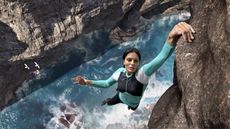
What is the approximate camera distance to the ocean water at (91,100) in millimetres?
46344

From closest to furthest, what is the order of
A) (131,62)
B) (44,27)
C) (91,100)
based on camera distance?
(131,62), (44,27), (91,100)

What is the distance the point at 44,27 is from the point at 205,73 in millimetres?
32591

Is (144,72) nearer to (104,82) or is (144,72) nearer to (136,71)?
(136,71)

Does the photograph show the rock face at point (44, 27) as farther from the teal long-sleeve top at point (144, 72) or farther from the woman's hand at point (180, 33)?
the woman's hand at point (180, 33)

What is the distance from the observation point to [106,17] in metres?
44.3

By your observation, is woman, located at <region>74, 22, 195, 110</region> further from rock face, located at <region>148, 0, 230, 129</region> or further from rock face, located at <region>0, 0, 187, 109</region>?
rock face, located at <region>0, 0, 187, 109</region>

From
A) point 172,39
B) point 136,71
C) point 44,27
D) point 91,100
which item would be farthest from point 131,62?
point 91,100

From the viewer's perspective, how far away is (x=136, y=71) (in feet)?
33.2

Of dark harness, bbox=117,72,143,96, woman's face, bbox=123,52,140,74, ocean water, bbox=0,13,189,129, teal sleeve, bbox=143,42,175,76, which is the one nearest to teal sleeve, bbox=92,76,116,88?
dark harness, bbox=117,72,143,96

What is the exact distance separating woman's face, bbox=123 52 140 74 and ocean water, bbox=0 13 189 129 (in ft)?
116

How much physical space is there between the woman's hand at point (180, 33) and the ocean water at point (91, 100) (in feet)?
118

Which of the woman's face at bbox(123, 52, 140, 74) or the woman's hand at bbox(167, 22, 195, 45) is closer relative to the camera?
the woman's hand at bbox(167, 22, 195, 45)

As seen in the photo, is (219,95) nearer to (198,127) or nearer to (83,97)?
(198,127)

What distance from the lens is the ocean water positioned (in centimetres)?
4634
